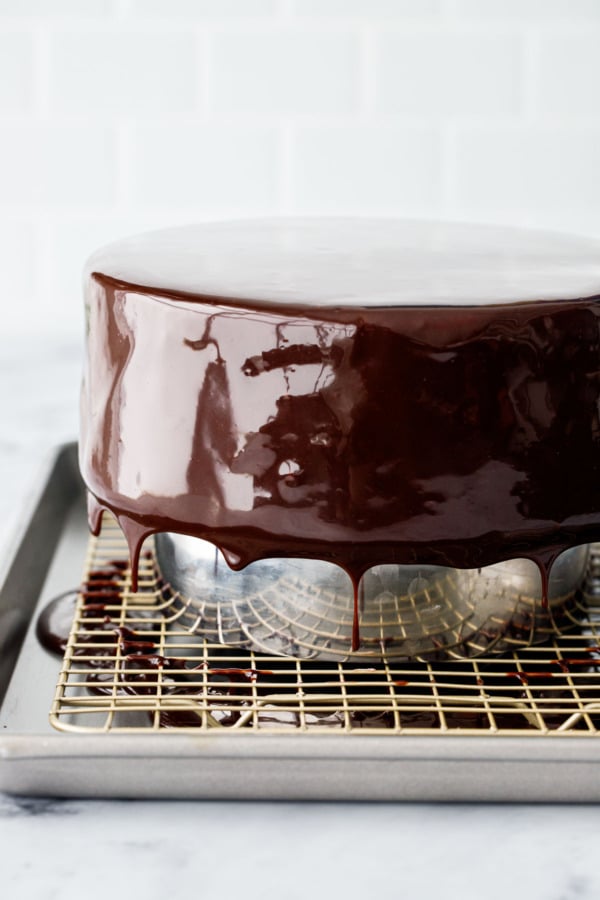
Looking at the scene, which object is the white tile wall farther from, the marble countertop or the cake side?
the marble countertop

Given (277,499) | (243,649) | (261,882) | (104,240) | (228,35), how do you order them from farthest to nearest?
(104,240)
(228,35)
(243,649)
(277,499)
(261,882)

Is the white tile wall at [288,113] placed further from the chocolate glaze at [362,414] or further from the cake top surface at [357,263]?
the chocolate glaze at [362,414]

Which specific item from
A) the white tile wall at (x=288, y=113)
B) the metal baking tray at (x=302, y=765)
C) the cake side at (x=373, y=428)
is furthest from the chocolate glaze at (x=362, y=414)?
the white tile wall at (x=288, y=113)

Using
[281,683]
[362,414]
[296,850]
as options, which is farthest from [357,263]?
[296,850]

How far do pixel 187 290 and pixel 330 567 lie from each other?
0.69ft

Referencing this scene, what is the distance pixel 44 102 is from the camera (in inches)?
72.2

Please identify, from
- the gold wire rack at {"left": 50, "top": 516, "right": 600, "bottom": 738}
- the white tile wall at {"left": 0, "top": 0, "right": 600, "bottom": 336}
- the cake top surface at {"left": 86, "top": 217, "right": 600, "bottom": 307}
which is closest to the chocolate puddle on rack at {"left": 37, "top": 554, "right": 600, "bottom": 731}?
the gold wire rack at {"left": 50, "top": 516, "right": 600, "bottom": 738}

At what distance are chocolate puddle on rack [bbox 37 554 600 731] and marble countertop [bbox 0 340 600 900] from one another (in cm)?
6

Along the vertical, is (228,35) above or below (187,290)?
above

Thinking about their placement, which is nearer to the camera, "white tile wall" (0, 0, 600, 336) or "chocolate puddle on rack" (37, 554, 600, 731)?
"chocolate puddle on rack" (37, 554, 600, 731)

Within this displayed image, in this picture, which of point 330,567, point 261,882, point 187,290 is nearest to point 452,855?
point 261,882

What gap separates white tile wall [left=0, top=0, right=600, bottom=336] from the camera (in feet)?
5.86

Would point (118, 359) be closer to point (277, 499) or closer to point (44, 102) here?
point (277, 499)

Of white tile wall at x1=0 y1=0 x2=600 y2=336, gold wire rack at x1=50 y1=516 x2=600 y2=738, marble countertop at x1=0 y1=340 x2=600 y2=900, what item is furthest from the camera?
white tile wall at x1=0 y1=0 x2=600 y2=336
